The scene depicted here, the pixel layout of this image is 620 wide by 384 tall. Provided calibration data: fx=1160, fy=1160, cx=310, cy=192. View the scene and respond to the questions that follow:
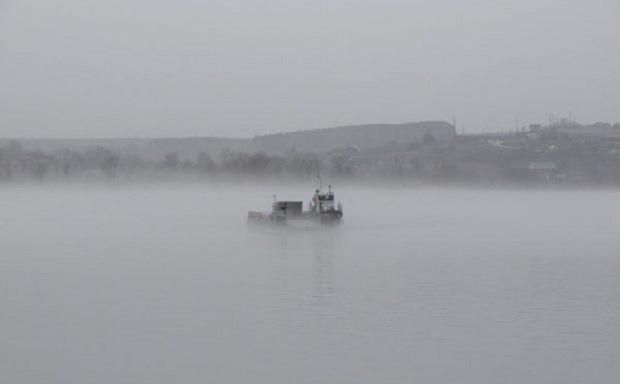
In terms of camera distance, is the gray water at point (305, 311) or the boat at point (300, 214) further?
the boat at point (300, 214)

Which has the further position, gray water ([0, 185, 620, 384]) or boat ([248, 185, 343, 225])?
boat ([248, 185, 343, 225])

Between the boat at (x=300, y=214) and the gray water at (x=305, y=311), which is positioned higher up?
the boat at (x=300, y=214)

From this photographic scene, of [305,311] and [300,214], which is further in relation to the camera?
[300,214]

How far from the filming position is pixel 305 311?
55.9 feet

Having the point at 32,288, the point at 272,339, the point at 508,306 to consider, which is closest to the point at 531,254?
the point at 508,306

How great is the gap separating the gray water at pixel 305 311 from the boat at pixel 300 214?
7727mm

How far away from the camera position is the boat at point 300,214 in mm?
41000

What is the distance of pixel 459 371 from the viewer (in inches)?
512

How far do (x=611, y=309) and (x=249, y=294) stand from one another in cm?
572

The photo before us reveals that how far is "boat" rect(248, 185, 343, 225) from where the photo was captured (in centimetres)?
4100

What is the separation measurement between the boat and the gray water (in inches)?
304

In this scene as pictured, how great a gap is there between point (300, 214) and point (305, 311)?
83.9 ft

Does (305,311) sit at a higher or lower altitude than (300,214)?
lower

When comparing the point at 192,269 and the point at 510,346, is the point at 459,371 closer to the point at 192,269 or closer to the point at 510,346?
the point at 510,346
